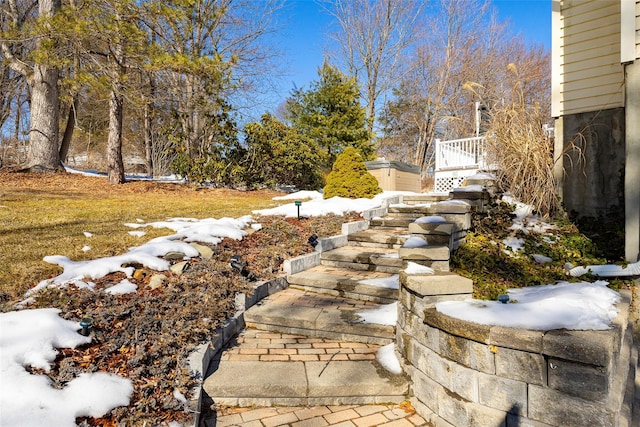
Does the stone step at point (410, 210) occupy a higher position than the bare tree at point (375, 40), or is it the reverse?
the bare tree at point (375, 40)

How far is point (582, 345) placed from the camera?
5.32 ft

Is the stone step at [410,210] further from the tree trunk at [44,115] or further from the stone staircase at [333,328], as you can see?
the tree trunk at [44,115]

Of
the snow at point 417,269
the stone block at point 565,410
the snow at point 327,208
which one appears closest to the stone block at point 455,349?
the stone block at point 565,410

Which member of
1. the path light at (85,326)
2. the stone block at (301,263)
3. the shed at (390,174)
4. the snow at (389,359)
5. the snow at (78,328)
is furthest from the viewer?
the shed at (390,174)

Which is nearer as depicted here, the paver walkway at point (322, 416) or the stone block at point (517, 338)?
the stone block at point (517, 338)

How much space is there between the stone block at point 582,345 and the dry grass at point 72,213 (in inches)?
139

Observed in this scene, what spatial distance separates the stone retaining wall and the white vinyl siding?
3626 millimetres

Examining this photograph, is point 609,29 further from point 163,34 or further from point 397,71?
point 397,71

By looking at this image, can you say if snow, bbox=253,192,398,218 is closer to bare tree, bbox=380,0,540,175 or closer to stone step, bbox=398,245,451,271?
stone step, bbox=398,245,451,271

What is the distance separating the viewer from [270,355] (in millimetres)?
2695

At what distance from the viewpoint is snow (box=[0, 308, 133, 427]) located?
1.67 meters

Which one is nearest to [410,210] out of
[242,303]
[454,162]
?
[242,303]

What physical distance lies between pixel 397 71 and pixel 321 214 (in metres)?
15.7

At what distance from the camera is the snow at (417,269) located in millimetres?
2627
